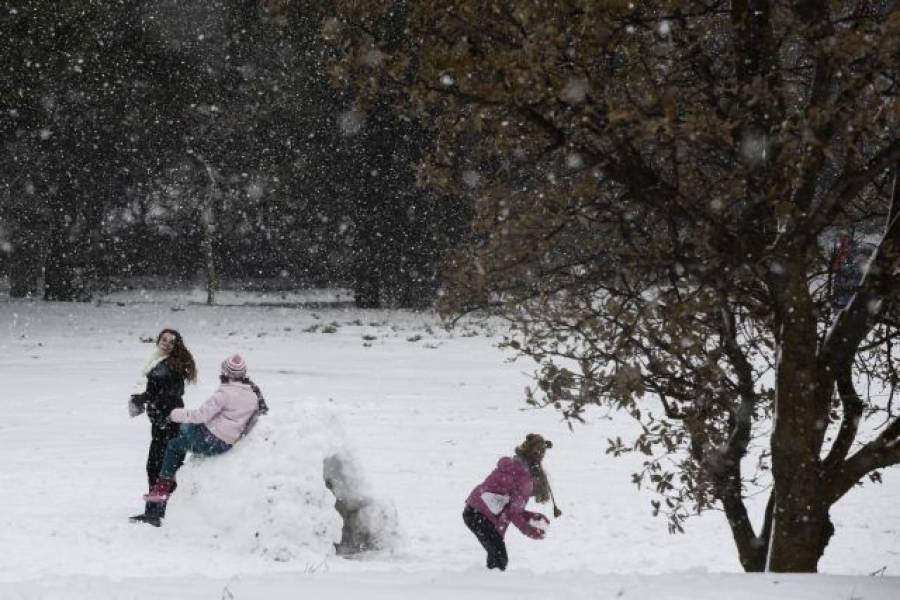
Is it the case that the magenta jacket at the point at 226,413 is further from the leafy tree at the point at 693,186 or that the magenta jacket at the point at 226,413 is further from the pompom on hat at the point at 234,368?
the leafy tree at the point at 693,186

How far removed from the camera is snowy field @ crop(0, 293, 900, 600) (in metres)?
6.02

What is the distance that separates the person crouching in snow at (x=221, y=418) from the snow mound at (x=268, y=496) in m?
0.13

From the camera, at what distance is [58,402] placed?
17.8 m

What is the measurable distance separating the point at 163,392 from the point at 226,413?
1.07 meters

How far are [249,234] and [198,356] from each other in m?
15.3

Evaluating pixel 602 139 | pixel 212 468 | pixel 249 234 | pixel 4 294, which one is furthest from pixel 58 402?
pixel 4 294

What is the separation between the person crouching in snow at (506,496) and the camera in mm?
8609

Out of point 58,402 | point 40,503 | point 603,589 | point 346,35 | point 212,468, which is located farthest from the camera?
point 58,402

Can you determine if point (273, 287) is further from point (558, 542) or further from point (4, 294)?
point (558, 542)

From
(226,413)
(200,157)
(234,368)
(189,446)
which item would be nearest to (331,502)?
(226,413)

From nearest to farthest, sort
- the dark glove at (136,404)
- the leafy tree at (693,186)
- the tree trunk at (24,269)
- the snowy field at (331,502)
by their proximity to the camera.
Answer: the leafy tree at (693,186)
the snowy field at (331,502)
the dark glove at (136,404)
the tree trunk at (24,269)

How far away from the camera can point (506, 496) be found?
28.3 ft

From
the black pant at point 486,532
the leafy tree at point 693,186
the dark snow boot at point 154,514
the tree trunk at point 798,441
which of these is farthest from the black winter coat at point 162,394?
the tree trunk at point 798,441

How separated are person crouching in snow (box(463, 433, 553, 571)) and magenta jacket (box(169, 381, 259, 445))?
87.1 inches
